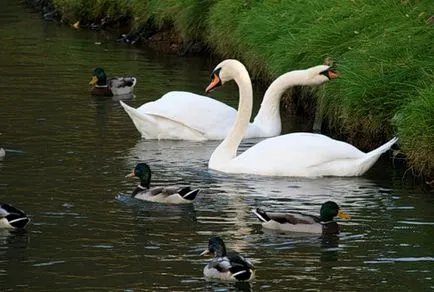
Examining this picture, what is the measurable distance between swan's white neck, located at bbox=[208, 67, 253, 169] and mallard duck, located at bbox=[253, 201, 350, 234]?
3081mm

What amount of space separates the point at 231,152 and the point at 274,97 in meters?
2.04

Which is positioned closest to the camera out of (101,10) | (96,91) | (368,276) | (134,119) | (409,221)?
(368,276)

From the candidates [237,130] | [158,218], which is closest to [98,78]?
[237,130]

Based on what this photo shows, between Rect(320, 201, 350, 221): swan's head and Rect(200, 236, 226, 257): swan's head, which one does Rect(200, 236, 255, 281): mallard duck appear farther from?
Rect(320, 201, 350, 221): swan's head

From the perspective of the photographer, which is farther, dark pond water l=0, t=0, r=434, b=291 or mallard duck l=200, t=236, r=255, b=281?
dark pond water l=0, t=0, r=434, b=291

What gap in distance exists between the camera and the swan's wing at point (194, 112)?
17094 mm

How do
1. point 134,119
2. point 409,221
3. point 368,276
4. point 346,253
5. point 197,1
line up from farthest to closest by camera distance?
1. point 197,1
2. point 134,119
3. point 409,221
4. point 346,253
5. point 368,276

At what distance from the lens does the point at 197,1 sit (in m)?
24.4

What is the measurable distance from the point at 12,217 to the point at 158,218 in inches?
54.5

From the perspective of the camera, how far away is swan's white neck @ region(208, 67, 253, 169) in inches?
599

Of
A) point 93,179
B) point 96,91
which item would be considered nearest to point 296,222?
point 93,179

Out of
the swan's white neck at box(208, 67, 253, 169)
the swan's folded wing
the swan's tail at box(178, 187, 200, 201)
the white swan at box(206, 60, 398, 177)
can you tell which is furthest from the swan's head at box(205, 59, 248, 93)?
the swan's folded wing

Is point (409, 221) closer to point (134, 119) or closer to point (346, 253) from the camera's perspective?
point (346, 253)

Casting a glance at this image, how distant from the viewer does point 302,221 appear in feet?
39.5
